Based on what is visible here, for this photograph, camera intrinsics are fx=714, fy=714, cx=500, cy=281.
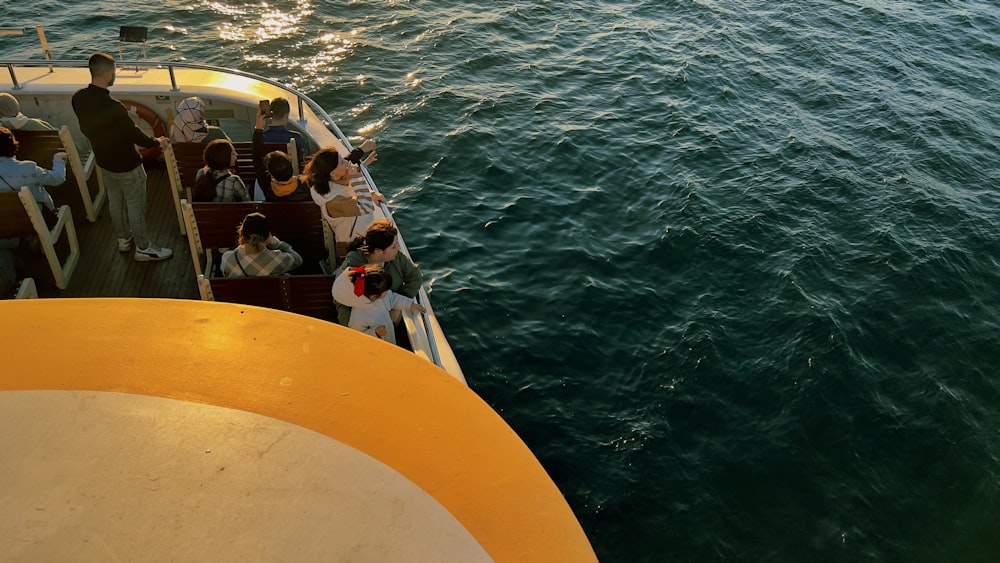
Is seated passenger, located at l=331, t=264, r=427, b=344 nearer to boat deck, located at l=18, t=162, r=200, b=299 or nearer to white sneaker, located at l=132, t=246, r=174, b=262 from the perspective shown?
boat deck, located at l=18, t=162, r=200, b=299

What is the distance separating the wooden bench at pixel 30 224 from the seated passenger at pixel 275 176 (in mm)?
2256

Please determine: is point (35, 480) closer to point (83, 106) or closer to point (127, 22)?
point (83, 106)

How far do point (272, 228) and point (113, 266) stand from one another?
2.26 metres

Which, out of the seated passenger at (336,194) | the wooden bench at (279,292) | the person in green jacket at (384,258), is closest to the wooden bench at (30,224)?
the wooden bench at (279,292)

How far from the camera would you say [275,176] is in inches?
312

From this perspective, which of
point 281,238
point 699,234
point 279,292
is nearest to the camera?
point 279,292

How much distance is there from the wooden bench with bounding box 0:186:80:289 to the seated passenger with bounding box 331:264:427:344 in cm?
364

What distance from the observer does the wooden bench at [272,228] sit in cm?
762

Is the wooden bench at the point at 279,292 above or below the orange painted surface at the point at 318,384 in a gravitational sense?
below

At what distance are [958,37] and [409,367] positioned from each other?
2503cm

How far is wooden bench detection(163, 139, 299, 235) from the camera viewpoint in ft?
29.5

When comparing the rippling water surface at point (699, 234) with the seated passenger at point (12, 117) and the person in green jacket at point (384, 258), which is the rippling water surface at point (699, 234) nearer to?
the person in green jacket at point (384, 258)

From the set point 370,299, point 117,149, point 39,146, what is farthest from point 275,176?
point 39,146

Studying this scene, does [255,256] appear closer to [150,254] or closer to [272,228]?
[272,228]
